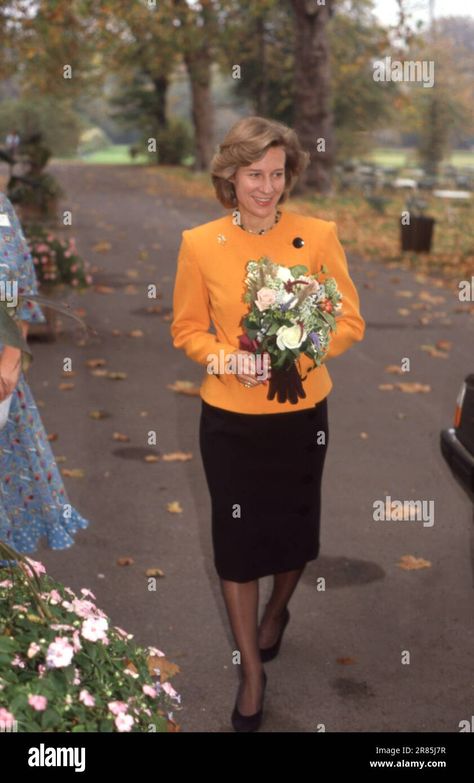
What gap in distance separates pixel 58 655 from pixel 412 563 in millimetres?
3919

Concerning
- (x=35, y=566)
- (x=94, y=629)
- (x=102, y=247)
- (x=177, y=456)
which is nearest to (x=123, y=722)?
(x=94, y=629)

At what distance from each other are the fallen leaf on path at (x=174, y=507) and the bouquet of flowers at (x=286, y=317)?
300 centimetres

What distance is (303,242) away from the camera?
4.20 metres

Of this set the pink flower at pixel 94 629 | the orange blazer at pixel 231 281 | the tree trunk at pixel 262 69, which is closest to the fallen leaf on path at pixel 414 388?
the orange blazer at pixel 231 281

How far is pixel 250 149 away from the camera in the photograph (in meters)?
3.99

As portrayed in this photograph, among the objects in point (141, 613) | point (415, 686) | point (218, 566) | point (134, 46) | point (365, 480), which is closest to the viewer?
point (218, 566)

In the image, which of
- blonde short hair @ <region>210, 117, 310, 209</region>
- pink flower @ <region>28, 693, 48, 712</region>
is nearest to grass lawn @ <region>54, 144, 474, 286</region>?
blonde short hair @ <region>210, 117, 310, 209</region>

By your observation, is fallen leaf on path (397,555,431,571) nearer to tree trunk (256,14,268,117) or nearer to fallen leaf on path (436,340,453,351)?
fallen leaf on path (436,340,453,351)

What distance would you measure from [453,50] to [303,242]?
6699 centimetres

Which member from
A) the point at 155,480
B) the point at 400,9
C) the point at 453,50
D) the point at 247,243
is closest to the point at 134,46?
the point at 400,9

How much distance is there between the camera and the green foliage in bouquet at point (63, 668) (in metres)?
2.40

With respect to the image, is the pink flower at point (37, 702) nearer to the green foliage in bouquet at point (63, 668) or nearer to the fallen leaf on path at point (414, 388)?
the green foliage in bouquet at point (63, 668)

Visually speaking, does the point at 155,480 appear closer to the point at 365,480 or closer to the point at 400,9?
the point at 365,480

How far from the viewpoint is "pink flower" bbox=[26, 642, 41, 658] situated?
2508 mm
